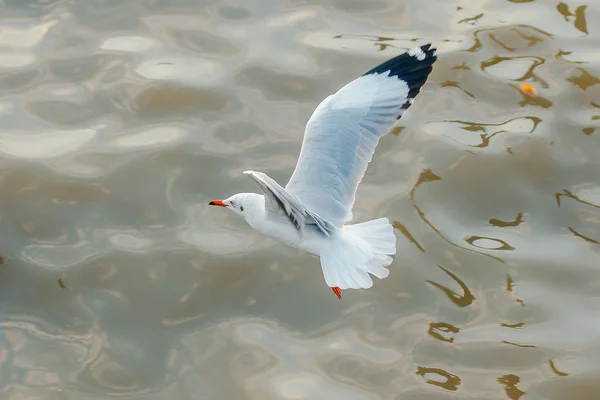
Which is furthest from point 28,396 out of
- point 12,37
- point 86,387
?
point 12,37

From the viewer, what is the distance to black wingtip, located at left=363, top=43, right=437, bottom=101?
16.2ft

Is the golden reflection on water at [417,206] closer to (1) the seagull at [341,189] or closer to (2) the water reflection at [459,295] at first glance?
(2) the water reflection at [459,295]

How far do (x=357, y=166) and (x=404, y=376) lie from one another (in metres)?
1.07

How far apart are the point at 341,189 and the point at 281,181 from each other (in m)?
1.01

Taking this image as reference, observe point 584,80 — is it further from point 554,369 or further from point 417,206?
point 554,369

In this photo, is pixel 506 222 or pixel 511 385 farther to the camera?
pixel 506 222

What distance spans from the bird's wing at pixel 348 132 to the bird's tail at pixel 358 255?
198mm

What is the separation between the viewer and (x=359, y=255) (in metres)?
4.19

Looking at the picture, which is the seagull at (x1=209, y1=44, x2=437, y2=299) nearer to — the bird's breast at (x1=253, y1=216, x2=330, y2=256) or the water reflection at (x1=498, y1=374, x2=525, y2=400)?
the bird's breast at (x1=253, y1=216, x2=330, y2=256)

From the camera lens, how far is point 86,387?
447 cm

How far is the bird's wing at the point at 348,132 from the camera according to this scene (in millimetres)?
4629

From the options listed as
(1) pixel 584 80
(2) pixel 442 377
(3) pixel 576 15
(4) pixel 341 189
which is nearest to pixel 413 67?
(4) pixel 341 189

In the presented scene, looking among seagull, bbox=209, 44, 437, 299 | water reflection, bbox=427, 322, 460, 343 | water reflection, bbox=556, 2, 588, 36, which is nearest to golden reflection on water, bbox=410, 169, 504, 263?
water reflection, bbox=427, 322, 460, 343

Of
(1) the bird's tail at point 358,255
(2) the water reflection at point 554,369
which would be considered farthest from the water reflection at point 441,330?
(1) the bird's tail at point 358,255
